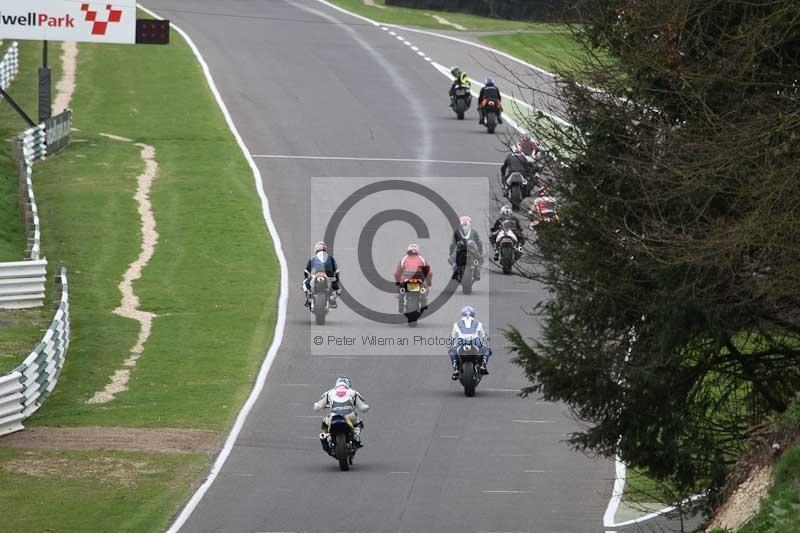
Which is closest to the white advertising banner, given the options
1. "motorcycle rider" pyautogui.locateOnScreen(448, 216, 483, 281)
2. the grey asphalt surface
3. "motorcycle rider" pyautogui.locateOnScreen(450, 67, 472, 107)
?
the grey asphalt surface

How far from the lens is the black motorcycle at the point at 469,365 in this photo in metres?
24.8

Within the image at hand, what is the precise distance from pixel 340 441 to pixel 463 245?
12300 mm

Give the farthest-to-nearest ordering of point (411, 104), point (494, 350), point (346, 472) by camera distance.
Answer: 1. point (411, 104)
2. point (494, 350)
3. point (346, 472)

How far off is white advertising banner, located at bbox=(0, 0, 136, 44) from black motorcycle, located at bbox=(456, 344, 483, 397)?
89.8ft

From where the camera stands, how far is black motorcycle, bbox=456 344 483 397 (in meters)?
24.8

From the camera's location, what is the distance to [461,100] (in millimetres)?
52406

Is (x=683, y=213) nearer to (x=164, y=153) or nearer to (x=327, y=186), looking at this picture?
(x=327, y=186)

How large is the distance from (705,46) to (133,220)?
2732 centimetres

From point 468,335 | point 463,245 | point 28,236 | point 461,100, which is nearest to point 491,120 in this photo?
point 461,100

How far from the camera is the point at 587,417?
57.4 feet

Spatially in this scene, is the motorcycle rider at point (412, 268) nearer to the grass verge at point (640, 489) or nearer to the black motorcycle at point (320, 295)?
the black motorcycle at point (320, 295)

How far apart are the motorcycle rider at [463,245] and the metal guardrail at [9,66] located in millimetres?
27605

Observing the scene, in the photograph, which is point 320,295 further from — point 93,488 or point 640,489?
point 640,489

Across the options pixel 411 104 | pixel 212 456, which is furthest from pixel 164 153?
pixel 212 456
